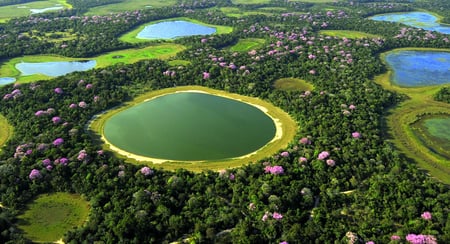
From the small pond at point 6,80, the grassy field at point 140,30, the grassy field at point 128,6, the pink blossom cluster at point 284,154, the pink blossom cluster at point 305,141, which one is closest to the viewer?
the pink blossom cluster at point 284,154

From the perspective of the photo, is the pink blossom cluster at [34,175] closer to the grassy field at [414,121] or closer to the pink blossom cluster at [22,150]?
the pink blossom cluster at [22,150]

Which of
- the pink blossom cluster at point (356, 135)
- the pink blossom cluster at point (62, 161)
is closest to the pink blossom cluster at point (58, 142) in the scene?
the pink blossom cluster at point (62, 161)

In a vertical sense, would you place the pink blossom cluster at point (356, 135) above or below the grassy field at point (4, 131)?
above

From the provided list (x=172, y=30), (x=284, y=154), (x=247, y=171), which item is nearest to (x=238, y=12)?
(x=172, y=30)

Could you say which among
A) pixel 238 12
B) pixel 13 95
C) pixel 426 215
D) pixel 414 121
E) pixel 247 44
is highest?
pixel 238 12

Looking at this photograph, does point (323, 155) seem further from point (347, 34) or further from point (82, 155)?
point (347, 34)

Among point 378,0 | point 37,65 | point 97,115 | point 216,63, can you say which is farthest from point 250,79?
point 378,0

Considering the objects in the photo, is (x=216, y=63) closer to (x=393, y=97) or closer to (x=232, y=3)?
(x=393, y=97)
